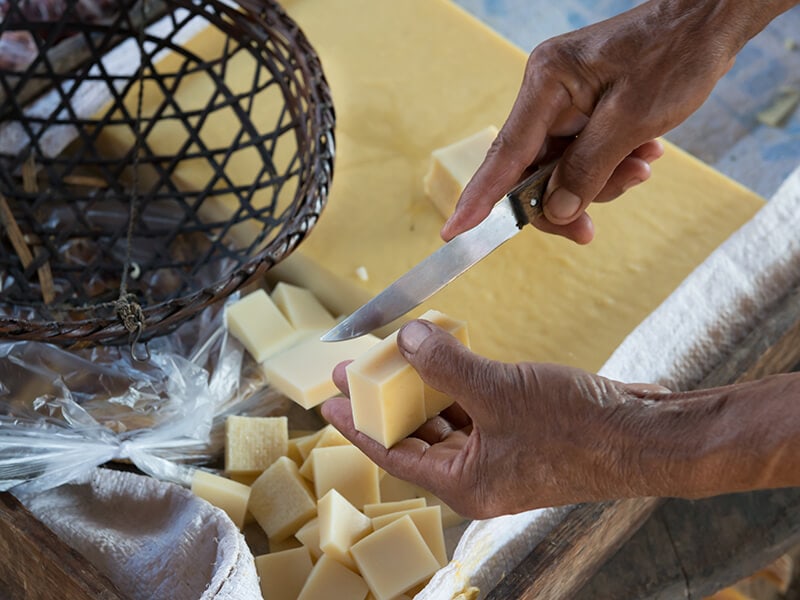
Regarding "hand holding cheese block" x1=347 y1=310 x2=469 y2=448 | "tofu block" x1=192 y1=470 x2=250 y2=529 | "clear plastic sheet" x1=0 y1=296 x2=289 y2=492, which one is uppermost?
"hand holding cheese block" x1=347 y1=310 x2=469 y2=448

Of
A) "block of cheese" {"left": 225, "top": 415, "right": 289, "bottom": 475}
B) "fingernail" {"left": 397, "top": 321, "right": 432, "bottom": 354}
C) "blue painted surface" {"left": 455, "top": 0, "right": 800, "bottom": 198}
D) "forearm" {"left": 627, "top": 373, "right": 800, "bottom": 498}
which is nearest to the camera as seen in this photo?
"forearm" {"left": 627, "top": 373, "right": 800, "bottom": 498}

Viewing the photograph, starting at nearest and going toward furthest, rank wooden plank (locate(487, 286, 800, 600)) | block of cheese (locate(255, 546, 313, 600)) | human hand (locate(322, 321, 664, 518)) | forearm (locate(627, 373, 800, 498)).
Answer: forearm (locate(627, 373, 800, 498)) → human hand (locate(322, 321, 664, 518)) → wooden plank (locate(487, 286, 800, 600)) → block of cheese (locate(255, 546, 313, 600))

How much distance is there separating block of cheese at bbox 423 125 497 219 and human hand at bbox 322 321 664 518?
0.63 metres

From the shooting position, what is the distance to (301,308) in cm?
171

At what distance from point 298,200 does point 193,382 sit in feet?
1.17

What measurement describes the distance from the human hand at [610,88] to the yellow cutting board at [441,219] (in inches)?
15.2

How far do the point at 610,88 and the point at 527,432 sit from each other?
1.91 ft

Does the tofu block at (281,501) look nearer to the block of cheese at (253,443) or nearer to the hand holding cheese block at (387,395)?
the block of cheese at (253,443)

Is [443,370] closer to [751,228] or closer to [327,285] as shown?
[327,285]

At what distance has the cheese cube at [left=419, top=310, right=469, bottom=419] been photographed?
1.31 m

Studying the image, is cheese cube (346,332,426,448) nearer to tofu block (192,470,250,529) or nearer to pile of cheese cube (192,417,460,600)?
pile of cheese cube (192,417,460,600)

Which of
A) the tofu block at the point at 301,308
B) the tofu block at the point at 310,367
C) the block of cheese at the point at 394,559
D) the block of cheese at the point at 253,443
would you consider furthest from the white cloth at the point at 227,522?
the tofu block at the point at 301,308

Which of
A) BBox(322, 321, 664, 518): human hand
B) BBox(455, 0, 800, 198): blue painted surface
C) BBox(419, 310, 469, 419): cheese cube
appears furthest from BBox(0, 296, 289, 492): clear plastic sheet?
BBox(455, 0, 800, 198): blue painted surface

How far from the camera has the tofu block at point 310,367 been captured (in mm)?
1567
